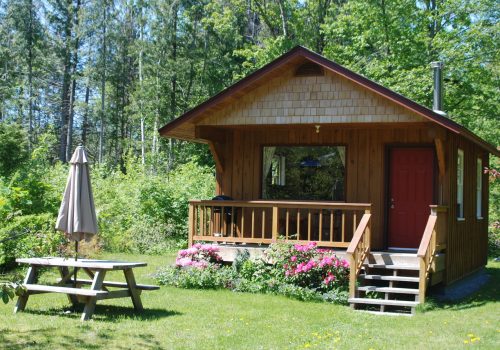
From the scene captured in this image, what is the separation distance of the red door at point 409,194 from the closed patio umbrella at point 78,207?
257 inches

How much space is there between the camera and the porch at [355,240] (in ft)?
37.0

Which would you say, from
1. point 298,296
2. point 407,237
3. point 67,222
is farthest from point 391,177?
point 67,222

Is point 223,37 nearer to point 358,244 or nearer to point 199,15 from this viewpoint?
point 199,15

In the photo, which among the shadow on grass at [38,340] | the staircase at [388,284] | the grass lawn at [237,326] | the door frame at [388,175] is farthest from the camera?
the door frame at [388,175]

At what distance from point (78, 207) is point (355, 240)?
466 centimetres

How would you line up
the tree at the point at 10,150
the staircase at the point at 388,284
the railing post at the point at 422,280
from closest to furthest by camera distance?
the railing post at the point at 422,280 → the staircase at the point at 388,284 → the tree at the point at 10,150

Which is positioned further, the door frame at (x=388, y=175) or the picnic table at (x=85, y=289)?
the door frame at (x=388, y=175)

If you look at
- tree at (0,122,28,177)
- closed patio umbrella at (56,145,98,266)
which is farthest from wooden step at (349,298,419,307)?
tree at (0,122,28,177)

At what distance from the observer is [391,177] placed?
13961 millimetres

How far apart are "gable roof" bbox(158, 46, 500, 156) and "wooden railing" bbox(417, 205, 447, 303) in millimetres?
1566

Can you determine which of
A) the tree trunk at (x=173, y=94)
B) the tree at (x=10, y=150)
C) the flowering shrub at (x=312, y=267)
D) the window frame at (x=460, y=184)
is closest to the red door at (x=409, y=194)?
the window frame at (x=460, y=184)

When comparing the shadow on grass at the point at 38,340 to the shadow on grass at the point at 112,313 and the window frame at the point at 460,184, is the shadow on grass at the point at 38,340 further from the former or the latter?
the window frame at the point at 460,184

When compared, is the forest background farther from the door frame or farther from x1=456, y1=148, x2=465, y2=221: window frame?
x1=456, y1=148, x2=465, y2=221: window frame

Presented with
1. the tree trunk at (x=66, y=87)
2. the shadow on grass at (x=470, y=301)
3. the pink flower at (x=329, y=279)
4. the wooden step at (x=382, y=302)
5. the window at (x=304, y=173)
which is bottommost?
the shadow on grass at (x=470, y=301)
